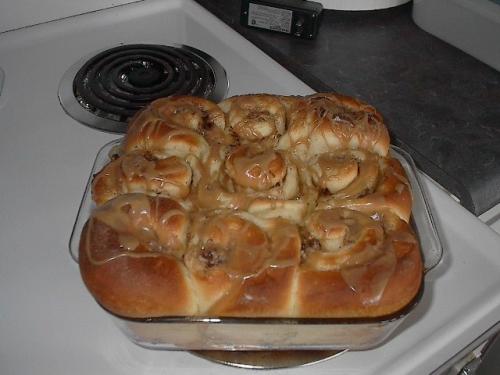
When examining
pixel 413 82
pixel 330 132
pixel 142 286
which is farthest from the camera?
pixel 413 82

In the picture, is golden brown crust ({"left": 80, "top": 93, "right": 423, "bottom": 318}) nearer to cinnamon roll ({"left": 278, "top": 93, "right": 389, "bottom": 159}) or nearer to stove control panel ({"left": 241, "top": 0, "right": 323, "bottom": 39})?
cinnamon roll ({"left": 278, "top": 93, "right": 389, "bottom": 159})

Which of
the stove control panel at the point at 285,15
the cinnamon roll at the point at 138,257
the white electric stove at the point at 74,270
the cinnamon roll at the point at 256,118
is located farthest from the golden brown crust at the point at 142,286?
the stove control panel at the point at 285,15

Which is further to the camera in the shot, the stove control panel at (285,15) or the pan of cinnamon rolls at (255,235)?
the stove control panel at (285,15)

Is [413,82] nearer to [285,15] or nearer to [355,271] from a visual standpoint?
[285,15]

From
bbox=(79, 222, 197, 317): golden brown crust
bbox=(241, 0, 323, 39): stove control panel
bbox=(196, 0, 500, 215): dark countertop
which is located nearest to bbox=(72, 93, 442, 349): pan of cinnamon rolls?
bbox=(79, 222, 197, 317): golden brown crust

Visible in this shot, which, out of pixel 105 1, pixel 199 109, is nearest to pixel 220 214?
pixel 199 109

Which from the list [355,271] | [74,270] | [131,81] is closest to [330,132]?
[355,271]

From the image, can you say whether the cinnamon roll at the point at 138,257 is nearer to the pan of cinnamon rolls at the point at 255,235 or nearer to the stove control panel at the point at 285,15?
the pan of cinnamon rolls at the point at 255,235
